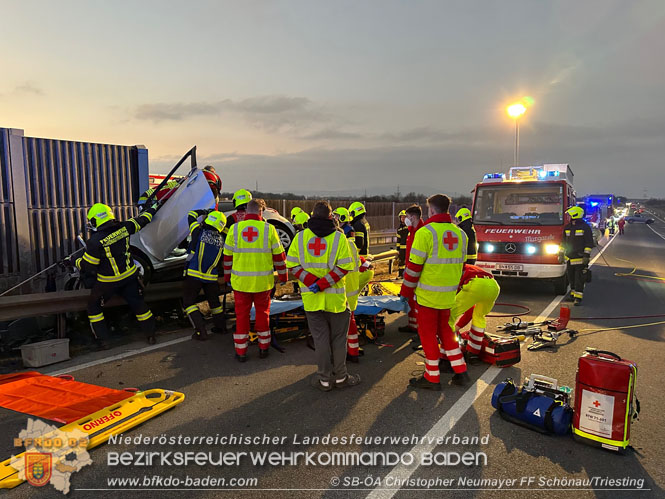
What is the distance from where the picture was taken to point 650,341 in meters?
6.16

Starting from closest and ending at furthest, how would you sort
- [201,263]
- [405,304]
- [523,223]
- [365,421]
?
[365,421], [201,263], [405,304], [523,223]

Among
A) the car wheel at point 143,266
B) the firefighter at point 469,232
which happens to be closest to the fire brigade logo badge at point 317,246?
the car wheel at point 143,266

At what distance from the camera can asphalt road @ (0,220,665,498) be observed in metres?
2.90

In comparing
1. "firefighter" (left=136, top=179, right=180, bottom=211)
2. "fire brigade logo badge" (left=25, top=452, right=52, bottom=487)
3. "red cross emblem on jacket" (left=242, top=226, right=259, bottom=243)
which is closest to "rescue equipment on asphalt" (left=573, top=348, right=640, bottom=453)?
"red cross emblem on jacket" (left=242, top=226, right=259, bottom=243)

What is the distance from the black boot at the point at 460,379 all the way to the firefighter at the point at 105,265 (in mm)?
3937

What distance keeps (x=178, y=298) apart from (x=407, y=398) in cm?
434

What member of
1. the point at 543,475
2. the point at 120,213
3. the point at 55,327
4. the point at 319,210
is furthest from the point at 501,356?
the point at 120,213

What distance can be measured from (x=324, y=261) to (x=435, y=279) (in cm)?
112

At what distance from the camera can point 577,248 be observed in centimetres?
886

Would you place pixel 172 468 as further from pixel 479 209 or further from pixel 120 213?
pixel 479 209

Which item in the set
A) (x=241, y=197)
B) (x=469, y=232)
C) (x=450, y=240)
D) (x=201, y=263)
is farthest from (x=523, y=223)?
(x=201, y=263)

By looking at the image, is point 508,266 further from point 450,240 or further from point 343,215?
point 450,240

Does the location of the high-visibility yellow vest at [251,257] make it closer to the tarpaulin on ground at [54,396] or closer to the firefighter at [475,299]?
the tarpaulin on ground at [54,396]

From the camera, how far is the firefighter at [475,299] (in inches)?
196
